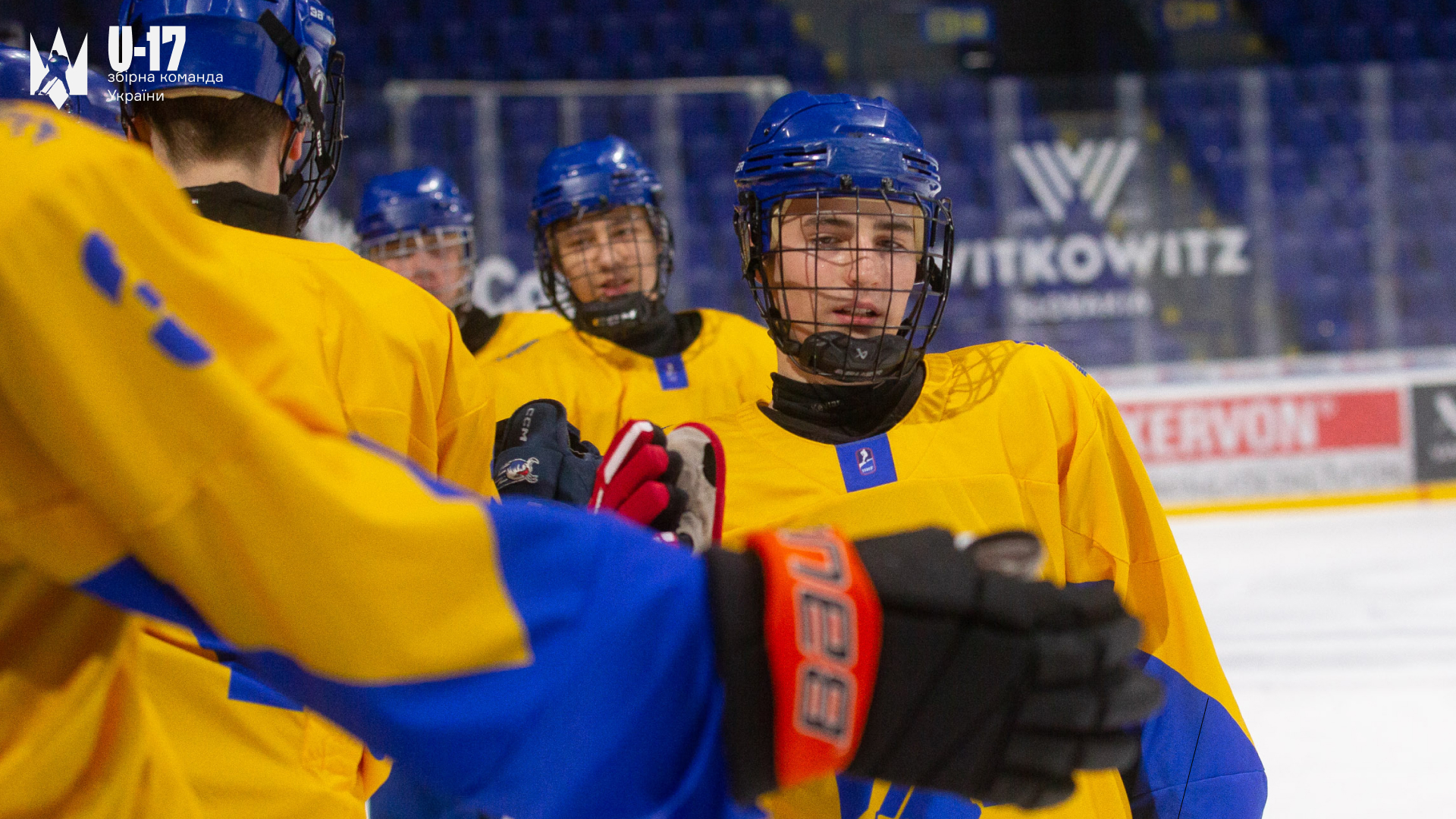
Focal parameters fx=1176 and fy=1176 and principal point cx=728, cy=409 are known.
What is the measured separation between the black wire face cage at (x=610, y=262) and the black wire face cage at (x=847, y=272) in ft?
3.58

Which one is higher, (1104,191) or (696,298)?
(1104,191)

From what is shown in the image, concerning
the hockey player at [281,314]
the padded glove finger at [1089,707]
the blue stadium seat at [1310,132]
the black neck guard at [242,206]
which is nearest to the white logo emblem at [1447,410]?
the blue stadium seat at [1310,132]

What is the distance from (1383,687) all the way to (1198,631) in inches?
94.6

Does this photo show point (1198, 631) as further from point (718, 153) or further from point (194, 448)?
point (718, 153)

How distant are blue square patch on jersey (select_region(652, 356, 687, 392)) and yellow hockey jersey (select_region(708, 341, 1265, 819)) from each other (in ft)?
3.95

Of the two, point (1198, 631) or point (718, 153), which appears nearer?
point (1198, 631)

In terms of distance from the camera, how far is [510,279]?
6.36 metres

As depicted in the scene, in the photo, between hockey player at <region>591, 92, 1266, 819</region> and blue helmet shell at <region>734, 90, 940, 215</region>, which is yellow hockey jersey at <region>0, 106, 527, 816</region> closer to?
hockey player at <region>591, 92, 1266, 819</region>

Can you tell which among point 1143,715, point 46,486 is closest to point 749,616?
point 1143,715

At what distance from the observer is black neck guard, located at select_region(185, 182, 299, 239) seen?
3.64 feet

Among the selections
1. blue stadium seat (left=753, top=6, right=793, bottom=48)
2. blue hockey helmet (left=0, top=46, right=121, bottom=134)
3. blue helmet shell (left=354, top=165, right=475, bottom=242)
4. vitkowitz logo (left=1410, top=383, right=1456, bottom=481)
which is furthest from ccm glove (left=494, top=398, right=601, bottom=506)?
blue stadium seat (left=753, top=6, right=793, bottom=48)

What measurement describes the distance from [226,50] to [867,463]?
A: 0.77 meters

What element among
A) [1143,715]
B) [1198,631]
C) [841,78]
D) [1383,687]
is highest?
[841,78]

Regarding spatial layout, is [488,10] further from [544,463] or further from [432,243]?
[544,463]
